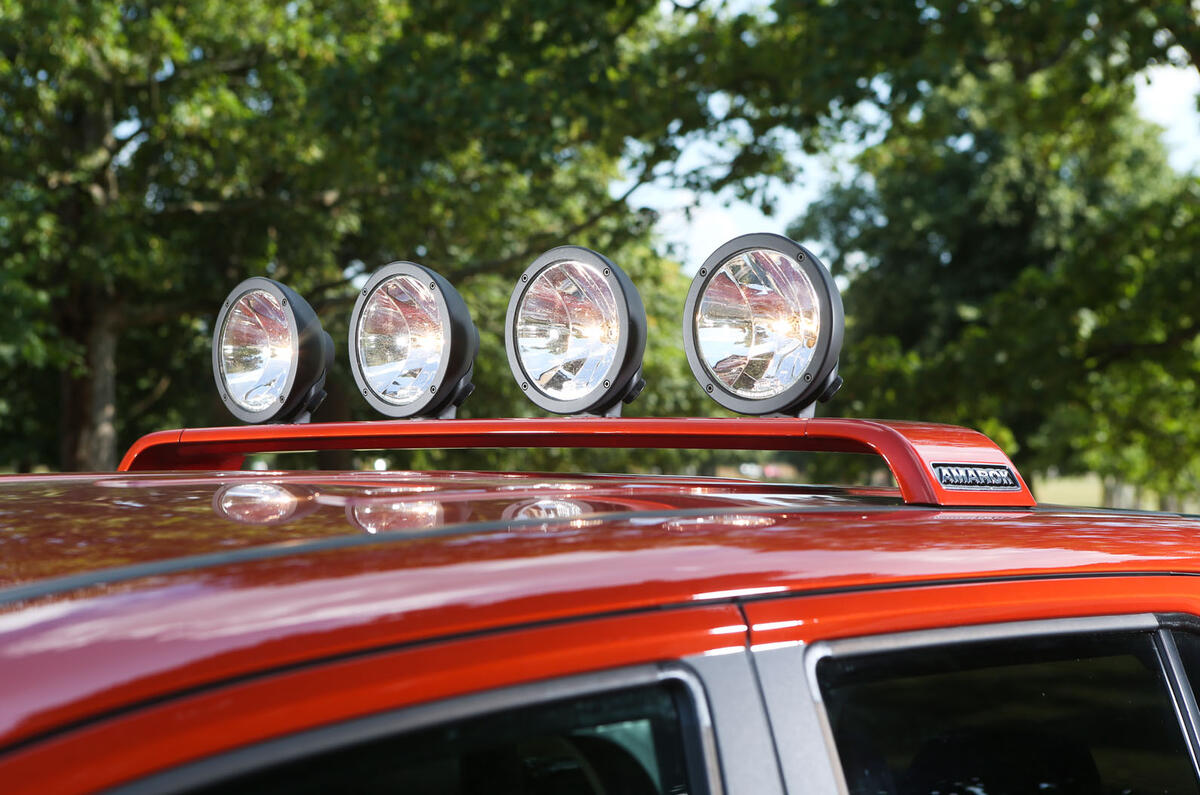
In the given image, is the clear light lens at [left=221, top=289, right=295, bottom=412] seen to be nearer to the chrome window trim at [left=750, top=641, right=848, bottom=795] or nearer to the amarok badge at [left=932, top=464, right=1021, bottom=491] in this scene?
the amarok badge at [left=932, top=464, right=1021, bottom=491]

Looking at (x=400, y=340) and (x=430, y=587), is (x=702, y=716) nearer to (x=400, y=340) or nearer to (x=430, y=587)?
(x=430, y=587)

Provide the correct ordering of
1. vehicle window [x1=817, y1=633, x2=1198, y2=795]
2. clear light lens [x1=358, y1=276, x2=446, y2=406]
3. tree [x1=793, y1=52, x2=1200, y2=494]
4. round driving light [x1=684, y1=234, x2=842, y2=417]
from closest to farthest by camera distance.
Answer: vehicle window [x1=817, y1=633, x2=1198, y2=795] → round driving light [x1=684, y1=234, x2=842, y2=417] → clear light lens [x1=358, y1=276, x2=446, y2=406] → tree [x1=793, y1=52, x2=1200, y2=494]

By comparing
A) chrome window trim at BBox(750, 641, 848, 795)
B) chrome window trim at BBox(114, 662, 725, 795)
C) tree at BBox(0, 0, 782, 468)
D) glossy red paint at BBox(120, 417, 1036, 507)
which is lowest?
chrome window trim at BBox(750, 641, 848, 795)

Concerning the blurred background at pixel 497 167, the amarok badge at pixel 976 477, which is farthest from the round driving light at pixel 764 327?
the blurred background at pixel 497 167

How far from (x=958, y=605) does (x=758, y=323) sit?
688 mm

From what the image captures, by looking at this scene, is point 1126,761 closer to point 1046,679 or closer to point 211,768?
point 1046,679

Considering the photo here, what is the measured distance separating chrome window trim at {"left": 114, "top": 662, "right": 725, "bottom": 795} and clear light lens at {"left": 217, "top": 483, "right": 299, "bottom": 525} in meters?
0.39

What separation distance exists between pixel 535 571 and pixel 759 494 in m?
0.64

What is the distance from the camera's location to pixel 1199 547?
1.58m

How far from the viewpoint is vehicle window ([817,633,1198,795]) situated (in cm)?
116

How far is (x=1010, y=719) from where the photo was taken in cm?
135

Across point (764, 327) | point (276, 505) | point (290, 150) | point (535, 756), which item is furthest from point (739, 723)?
point (290, 150)

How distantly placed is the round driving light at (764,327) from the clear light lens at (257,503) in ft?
2.27

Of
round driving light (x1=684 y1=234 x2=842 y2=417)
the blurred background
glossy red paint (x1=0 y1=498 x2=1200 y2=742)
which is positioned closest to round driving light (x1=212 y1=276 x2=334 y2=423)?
round driving light (x1=684 y1=234 x2=842 y2=417)
